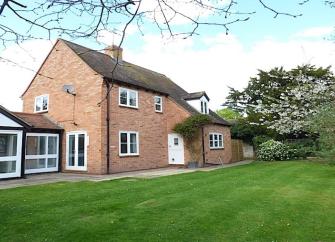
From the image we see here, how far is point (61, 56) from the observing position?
2173cm

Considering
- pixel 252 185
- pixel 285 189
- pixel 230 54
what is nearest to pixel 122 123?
pixel 252 185

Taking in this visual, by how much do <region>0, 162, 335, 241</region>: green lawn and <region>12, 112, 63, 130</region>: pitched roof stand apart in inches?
303

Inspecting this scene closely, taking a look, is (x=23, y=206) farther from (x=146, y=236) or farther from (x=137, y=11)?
(x=137, y=11)

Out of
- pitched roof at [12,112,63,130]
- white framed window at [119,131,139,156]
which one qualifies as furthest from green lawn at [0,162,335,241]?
white framed window at [119,131,139,156]

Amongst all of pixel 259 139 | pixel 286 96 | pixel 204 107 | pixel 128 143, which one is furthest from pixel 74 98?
pixel 259 139

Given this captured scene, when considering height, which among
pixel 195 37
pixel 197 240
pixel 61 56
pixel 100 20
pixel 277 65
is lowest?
pixel 197 240

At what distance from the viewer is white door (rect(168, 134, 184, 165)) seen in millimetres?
23938

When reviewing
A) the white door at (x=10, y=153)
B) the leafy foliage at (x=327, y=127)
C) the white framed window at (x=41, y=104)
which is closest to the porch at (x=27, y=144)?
the white door at (x=10, y=153)

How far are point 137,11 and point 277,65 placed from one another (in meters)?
35.9

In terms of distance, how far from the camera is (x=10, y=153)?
54.1 ft

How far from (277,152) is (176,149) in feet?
31.3

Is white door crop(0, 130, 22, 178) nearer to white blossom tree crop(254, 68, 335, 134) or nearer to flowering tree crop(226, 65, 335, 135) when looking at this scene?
flowering tree crop(226, 65, 335, 135)

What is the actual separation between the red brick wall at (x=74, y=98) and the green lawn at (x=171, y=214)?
7.06 m

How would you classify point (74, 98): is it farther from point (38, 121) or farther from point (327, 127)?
point (327, 127)
